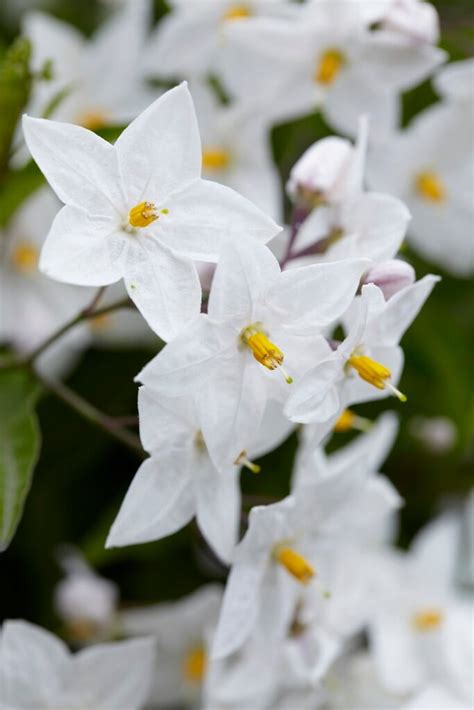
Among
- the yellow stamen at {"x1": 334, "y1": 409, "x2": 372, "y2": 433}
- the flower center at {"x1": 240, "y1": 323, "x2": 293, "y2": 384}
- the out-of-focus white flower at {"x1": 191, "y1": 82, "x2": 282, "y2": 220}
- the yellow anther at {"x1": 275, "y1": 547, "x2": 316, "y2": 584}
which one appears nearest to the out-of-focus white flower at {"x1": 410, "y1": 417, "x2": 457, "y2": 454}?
the yellow stamen at {"x1": 334, "y1": 409, "x2": 372, "y2": 433}

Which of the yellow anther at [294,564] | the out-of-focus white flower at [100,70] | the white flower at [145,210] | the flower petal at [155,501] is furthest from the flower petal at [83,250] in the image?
the out-of-focus white flower at [100,70]

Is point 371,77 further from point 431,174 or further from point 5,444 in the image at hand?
point 5,444

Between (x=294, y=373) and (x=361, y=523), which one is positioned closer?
(x=294, y=373)

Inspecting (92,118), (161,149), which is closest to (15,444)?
(161,149)

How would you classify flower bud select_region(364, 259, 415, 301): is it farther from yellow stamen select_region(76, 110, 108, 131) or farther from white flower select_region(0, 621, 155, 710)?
yellow stamen select_region(76, 110, 108, 131)

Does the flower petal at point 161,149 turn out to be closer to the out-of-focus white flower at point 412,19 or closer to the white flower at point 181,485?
the white flower at point 181,485

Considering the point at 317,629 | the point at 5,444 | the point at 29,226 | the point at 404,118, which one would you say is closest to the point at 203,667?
the point at 317,629
